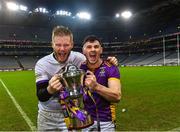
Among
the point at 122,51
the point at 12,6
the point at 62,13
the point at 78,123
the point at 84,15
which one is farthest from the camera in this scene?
the point at 122,51

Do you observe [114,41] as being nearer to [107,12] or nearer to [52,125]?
[107,12]

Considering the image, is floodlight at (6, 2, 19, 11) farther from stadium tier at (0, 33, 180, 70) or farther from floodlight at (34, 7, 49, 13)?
stadium tier at (0, 33, 180, 70)

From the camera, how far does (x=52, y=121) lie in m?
4.43

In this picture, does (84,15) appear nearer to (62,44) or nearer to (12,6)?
(12,6)

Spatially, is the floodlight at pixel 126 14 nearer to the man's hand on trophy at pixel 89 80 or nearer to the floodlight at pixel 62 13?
the floodlight at pixel 62 13

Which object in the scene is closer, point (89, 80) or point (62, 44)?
point (89, 80)

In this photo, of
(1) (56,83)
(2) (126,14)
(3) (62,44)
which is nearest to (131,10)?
(2) (126,14)

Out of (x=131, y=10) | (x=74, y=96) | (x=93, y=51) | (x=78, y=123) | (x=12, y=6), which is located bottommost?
(x=78, y=123)

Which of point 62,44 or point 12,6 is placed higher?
point 12,6

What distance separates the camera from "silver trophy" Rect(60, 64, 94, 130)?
2.54 m

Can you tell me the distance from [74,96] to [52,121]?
1.99 m

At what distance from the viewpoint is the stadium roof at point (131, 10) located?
2758 inches

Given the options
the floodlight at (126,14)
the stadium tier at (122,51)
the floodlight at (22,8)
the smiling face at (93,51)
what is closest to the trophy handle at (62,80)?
the smiling face at (93,51)

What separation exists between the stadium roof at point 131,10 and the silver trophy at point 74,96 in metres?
64.7
